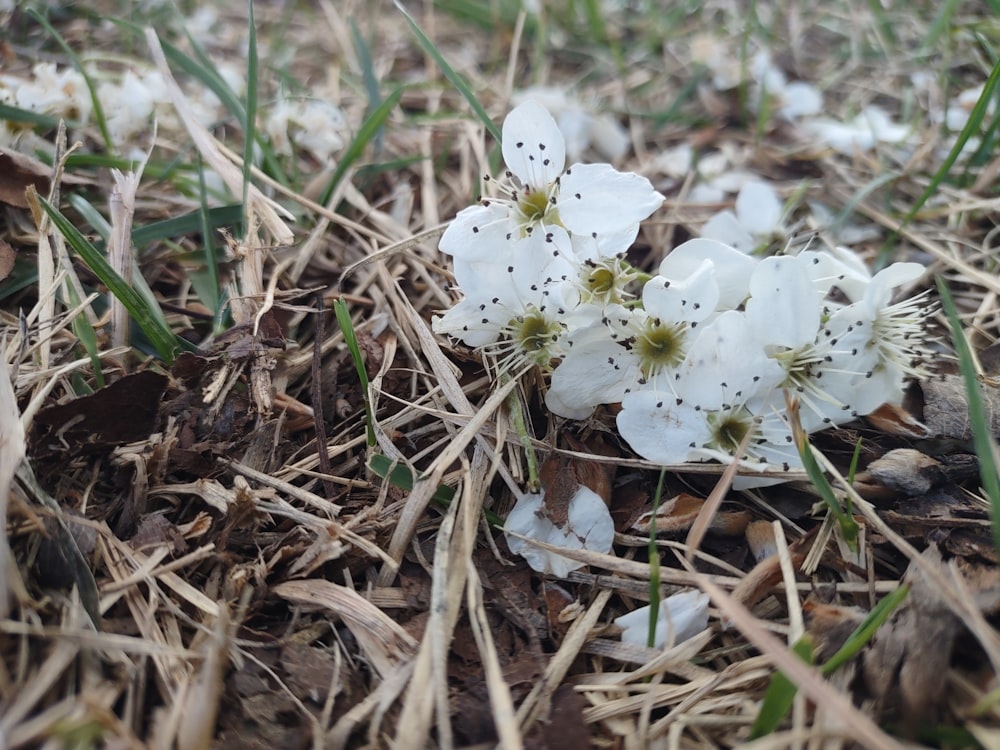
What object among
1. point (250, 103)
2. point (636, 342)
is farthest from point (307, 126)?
point (636, 342)

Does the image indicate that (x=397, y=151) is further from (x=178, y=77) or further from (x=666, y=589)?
(x=666, y=589)

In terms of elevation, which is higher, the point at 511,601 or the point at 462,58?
the point at 462,58

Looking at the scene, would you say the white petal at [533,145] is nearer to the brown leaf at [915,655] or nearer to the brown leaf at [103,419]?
the brown leaf at [103,419]

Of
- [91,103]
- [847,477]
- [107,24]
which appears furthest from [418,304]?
[107,24]

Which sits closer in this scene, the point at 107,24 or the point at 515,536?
the point at 515,536

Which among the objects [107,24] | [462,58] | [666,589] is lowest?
[666,589]

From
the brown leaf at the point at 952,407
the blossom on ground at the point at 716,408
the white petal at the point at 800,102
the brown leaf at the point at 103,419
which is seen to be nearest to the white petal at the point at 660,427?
the blossom on ground at the point at 716,408

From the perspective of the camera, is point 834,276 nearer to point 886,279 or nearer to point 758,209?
point 886,279
